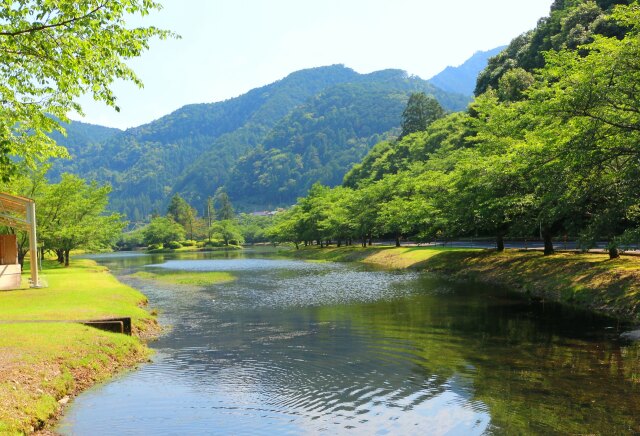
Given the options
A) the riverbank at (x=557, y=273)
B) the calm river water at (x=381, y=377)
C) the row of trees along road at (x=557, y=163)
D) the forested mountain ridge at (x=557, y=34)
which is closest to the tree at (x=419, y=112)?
the forested mountain ridge at (x=557, y=34)

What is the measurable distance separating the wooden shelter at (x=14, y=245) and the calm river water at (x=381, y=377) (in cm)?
1194

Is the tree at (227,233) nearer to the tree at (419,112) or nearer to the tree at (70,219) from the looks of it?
the tree at (419,112)

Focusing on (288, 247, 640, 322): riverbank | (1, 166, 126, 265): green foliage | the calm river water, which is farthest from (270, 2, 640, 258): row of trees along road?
(1, 166, 126, 265): green foliage

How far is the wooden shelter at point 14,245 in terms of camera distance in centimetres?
3152

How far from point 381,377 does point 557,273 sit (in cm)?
2326

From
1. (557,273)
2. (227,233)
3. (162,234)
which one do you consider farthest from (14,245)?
(227,233)

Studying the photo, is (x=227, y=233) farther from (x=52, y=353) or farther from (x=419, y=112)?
(x=52, y=353)

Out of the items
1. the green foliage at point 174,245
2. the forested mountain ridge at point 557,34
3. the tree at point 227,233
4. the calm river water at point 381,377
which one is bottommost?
the calm river water at point 381,377

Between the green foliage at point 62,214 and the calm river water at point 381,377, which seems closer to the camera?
the calm river water at point 381,377

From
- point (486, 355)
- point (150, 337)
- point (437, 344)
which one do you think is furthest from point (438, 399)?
point (150, 337)

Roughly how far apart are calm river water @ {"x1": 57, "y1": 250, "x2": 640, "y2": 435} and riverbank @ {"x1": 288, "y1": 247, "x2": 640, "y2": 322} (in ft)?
8.00

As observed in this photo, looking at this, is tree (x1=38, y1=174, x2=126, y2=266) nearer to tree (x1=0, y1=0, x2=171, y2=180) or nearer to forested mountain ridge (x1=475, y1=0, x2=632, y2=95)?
tree (x1=0, y1=0, x2=171, y2=180)

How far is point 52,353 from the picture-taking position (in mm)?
15062

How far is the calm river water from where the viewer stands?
38.5 ft
